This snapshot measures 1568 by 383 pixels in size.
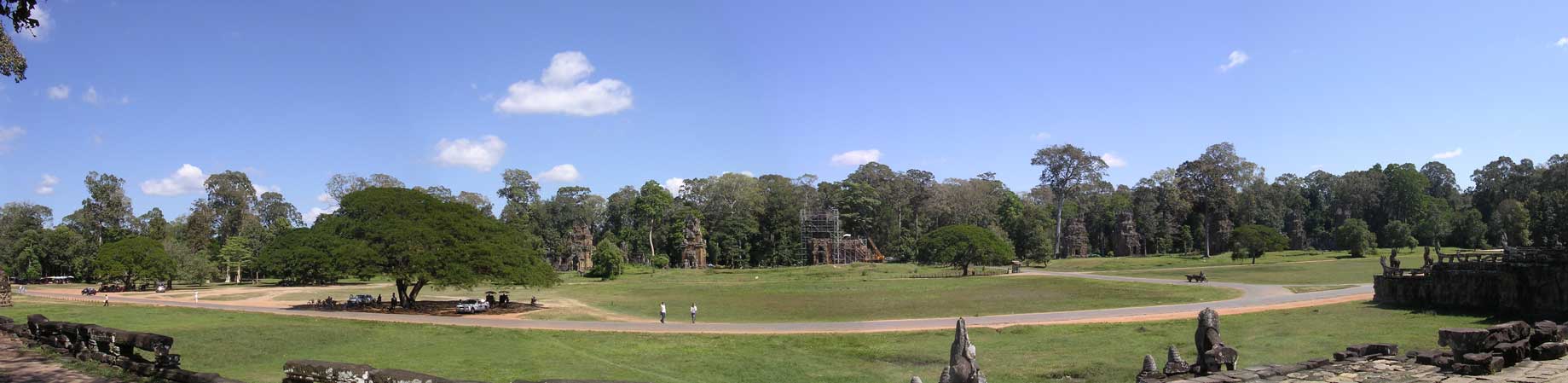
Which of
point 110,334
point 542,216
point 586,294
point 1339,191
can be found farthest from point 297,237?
point 1339,191

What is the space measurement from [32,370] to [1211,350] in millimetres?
17783

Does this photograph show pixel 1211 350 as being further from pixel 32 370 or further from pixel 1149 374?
pixel 32 370

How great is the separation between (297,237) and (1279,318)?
51.2m

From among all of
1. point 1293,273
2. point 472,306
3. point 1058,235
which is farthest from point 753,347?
point 1058,235

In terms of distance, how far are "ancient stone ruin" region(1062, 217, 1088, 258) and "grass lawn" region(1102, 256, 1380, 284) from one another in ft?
89.1

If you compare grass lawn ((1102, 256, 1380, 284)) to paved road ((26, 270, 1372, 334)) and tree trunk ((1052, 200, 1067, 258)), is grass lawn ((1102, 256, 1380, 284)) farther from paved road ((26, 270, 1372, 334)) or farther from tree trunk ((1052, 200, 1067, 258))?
tree trunk ((1052, 200, 1067, 258))

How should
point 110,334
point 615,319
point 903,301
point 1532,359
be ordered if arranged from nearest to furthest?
point 110,334 → point 1532,359 → point 615,319 → point 903,301

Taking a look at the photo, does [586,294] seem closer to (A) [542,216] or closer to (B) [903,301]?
(B) [903,301]

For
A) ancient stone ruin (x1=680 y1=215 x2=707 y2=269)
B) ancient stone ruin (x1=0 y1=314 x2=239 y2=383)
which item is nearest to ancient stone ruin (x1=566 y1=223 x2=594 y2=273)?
ancient stone ruin (x1=680 y1=215 x2=707 y2=269)

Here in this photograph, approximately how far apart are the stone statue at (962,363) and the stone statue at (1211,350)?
5.74m

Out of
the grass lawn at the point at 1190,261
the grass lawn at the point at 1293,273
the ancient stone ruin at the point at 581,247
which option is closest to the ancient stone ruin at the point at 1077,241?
the grass lawn at the point at 1190,261

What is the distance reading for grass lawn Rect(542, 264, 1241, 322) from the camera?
35.2m

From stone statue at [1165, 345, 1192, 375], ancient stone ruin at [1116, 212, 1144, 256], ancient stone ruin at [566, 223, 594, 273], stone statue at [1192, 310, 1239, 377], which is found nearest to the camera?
stone statue at [1192, 310, 1239, 377]

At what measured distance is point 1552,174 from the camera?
75750mm
